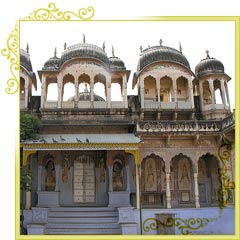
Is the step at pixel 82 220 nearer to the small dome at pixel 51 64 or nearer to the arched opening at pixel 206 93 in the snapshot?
the small dome at pixel 51 64

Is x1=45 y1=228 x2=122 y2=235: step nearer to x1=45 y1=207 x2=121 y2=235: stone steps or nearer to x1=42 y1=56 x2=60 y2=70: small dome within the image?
x1=45 y1=207 x2=121 y2=235: stone steps

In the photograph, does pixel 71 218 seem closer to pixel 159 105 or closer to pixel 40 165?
pixel 40 165

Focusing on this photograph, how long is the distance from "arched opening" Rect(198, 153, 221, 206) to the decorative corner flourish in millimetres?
7467

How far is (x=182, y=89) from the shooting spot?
15.6m

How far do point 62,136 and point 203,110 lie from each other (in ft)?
19.6

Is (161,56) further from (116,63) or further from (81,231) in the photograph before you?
(81,231)

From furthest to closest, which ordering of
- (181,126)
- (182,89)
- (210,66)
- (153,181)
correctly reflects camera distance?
(182,89), (210,66), (153,181), (181,126)

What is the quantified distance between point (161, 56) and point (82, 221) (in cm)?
747

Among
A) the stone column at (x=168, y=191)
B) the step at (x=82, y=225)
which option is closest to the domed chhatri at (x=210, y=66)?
the stone column at (x=168, y=191)

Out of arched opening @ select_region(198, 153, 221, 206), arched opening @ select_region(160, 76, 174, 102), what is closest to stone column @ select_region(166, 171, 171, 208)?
arched opening @ select_region(198, 153, 221, 206)

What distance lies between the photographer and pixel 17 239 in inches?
321

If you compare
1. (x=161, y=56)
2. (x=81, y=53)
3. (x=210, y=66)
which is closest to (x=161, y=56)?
(x=161, y=56)

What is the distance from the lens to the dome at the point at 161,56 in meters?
15.1

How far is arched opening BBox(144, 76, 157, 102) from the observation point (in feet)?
50.0
